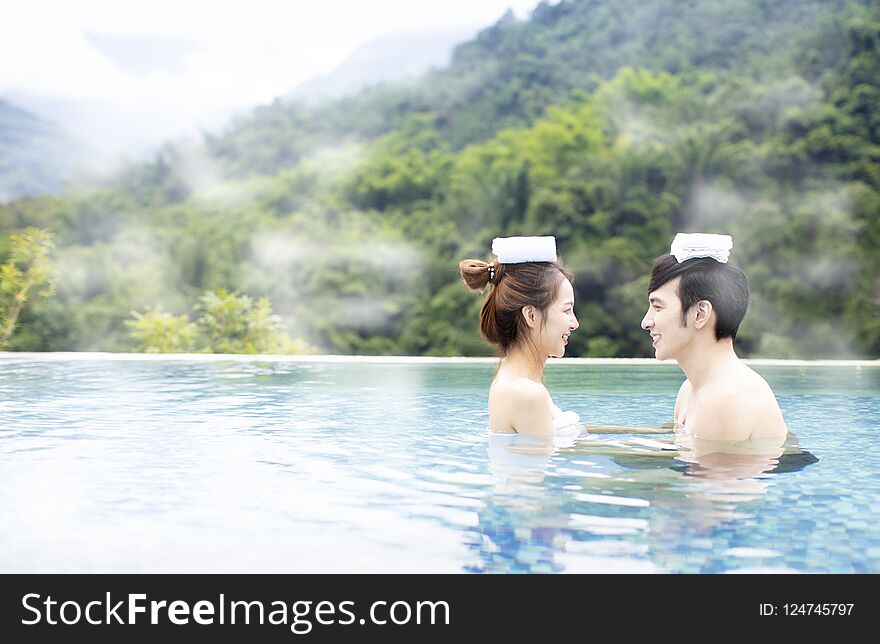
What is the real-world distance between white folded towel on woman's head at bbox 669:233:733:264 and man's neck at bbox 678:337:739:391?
286 millimetres

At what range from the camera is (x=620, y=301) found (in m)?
17.4

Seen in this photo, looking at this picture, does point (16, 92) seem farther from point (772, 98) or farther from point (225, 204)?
point (772, 98)

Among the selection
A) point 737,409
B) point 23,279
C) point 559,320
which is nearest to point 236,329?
point 23,279

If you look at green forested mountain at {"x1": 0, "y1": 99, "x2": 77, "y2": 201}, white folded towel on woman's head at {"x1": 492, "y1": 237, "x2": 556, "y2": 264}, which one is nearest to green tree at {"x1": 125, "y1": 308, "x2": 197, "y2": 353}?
white folded towel on woman's head at {"x1": 492, "y1": 237, "x2": 556, "y2": 264}

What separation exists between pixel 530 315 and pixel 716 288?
25.5 inches

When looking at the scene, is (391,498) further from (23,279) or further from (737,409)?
(23,279)

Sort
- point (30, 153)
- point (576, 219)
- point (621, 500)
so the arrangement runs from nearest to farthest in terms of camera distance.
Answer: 1. point (621, 500)
2. point (576, 219)
3. point (30, 153)

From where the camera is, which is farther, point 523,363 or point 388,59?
point 388,59

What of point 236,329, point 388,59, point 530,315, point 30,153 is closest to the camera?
point 530,315

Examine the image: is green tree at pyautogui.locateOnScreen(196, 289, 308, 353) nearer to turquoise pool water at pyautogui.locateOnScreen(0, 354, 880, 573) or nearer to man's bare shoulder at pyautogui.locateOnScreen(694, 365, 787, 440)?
turquoise pool water at pyautogui.locateOnScreen(0, 354, 880, 573)

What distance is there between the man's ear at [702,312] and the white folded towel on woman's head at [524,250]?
1.76ft

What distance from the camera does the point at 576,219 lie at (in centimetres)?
1839

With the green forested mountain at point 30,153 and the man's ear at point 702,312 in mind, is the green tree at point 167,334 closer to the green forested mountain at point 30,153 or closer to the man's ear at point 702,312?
the man's ear at point 702,312
